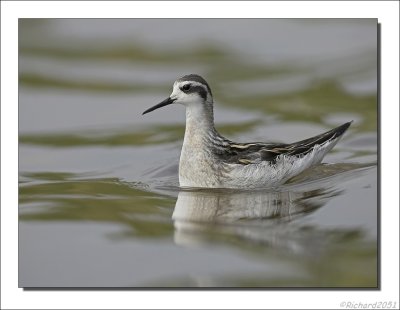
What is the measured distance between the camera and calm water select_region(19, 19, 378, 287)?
8.45 metres

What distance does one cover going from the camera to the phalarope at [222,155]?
34.3 ft

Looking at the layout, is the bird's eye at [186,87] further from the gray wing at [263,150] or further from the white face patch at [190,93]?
the gray wing at [263,150]

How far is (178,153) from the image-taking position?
12.1 meters

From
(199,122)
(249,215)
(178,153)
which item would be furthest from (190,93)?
(249,215)

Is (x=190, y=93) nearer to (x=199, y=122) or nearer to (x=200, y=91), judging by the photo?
(x=200, y=91)

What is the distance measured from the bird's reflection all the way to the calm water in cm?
2

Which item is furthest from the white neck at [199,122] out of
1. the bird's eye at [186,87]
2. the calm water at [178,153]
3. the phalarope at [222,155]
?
the calm water at [178,153]

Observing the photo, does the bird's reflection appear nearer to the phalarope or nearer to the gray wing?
the phalarope

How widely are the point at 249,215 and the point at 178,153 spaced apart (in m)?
2.68

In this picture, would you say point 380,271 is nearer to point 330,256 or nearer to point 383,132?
point 330,256

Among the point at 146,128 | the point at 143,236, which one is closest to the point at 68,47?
the point at 146,128

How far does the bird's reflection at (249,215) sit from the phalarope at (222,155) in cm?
18

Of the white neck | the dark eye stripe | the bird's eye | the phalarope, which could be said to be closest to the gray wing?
the phalarope

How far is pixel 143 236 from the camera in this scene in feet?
29.5
